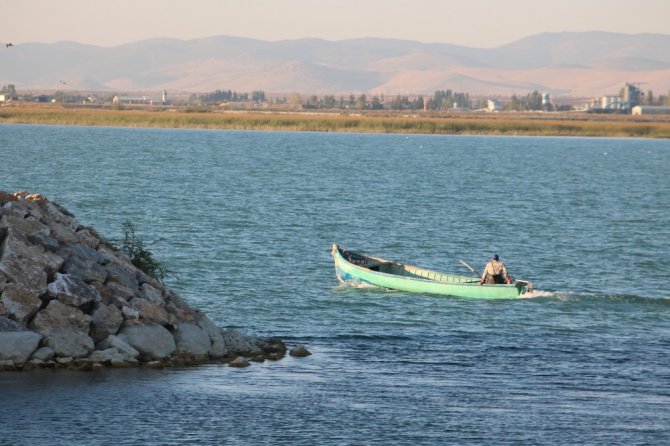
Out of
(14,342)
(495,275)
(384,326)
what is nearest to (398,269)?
(495,275)

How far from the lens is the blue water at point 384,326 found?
25.3 meters

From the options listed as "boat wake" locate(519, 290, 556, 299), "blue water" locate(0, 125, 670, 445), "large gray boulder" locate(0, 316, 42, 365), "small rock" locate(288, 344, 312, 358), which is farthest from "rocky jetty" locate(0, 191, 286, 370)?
"boat wake" locate(519, 290, 556, 299)

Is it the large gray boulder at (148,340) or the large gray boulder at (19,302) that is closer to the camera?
the large gray boulder at (19,302)

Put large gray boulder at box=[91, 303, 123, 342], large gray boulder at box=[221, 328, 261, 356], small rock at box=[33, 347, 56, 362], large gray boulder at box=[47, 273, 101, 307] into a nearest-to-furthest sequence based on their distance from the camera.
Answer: small rock at box=[33, 347, 56, 362] < large gray boulder at box=[47, 273, 101, 307] < large gray boulder at box=[91, 303, 123, 342] < large gray boulder at box=[221, 328, 261, 356]

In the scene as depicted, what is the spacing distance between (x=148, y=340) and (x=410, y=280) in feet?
50.3

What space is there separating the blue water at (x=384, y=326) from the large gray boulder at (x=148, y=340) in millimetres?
811

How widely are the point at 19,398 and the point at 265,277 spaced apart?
780 inches

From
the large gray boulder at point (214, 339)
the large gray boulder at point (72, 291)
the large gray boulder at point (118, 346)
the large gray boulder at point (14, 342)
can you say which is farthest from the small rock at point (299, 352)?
the large gray boulder at point (14, 342)

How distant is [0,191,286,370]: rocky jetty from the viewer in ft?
92.9

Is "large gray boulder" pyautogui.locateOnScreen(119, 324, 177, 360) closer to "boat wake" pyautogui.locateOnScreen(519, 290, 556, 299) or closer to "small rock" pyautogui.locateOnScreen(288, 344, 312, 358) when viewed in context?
"small rock" pyautogui.locateOnScreen(288, 344, 312, 358)

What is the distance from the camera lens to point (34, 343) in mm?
28141

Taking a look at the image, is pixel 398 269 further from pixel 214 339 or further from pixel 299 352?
pixel 214 339

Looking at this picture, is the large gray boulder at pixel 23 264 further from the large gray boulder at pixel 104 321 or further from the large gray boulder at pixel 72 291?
the large gray boulder at pixel 104 321

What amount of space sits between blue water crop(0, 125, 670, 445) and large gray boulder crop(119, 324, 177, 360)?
31.9 inches
